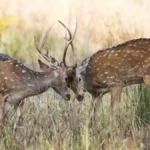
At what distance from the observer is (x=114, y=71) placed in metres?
7.71

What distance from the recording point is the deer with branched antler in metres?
7.46

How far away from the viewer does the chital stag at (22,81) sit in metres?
7.00

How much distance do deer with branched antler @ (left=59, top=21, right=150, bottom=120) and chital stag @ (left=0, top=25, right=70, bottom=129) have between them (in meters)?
0.19

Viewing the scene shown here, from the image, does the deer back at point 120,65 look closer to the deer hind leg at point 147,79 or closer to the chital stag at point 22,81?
the deer hind leg at point 147,79

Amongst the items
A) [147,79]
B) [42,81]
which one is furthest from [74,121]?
[147,79]

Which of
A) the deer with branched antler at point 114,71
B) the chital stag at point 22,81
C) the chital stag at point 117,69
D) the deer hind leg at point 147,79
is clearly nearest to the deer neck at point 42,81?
the chital stag at point 22,81

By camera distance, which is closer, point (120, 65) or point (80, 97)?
point (80, 97)

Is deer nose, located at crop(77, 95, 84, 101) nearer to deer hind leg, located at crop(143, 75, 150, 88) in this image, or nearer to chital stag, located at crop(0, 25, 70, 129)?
chital stag, located at crop(0, 25, 70, 129)

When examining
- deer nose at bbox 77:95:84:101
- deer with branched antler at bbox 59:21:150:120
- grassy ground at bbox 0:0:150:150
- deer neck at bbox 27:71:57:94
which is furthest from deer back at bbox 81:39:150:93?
deer neck at bbox 27:71:57:94

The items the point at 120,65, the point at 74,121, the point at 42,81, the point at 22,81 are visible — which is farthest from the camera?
the point at 120,65

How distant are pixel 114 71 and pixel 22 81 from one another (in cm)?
107

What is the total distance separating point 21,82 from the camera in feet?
23.2

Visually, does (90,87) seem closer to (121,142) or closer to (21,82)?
(21,82)

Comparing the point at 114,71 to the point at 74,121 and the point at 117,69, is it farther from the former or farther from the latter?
the point at 74,121
